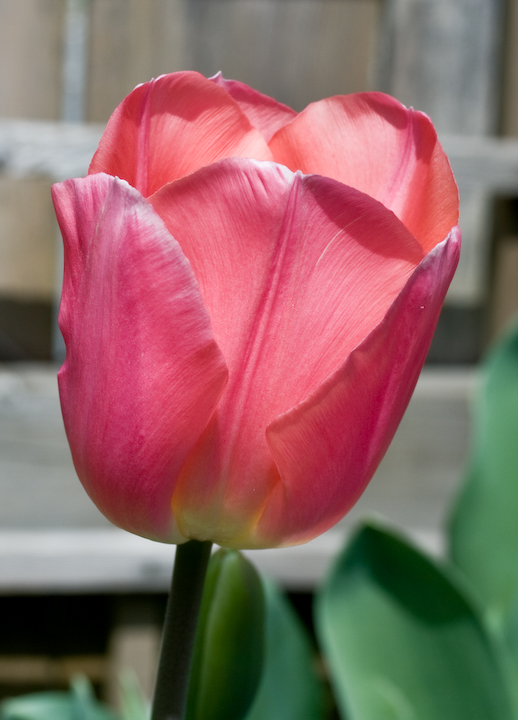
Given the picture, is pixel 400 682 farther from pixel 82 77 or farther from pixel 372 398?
pixel 82 77

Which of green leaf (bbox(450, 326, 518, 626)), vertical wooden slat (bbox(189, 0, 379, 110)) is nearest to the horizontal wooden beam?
vertical wooden slat (bbox(189, 0, 379, 110))

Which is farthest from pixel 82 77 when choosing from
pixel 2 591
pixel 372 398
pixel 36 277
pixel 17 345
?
pixel 372 398

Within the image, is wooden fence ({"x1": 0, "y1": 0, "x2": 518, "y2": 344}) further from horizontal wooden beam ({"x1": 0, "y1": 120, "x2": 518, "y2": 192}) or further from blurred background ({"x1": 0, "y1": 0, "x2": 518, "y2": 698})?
horizontal wooden beam ({"x1": 0, "y1": 120, "x2": 518, "y2": 192})

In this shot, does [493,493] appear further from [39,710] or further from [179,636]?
[179,636]

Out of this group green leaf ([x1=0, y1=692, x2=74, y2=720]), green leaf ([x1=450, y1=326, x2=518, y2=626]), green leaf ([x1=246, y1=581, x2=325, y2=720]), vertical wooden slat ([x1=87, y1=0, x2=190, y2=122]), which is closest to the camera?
green leaf ([x1=246, y1=581, x2=325, y2=720])

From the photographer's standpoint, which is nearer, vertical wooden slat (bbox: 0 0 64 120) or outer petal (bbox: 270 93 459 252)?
outer petal (bbox: 270 93 459 252)

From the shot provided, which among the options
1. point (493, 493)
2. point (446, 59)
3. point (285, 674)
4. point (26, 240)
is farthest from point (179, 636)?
point (446, 59)
